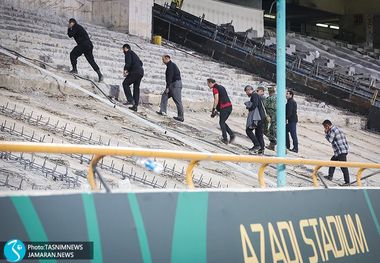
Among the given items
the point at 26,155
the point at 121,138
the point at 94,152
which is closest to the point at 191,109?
the point at 121,138

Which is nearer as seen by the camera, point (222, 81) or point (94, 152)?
point (94, 152)

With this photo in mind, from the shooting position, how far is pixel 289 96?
601 inches

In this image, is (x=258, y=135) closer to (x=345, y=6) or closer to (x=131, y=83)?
(x=131, y=83)

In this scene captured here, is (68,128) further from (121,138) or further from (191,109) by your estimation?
(191,109)

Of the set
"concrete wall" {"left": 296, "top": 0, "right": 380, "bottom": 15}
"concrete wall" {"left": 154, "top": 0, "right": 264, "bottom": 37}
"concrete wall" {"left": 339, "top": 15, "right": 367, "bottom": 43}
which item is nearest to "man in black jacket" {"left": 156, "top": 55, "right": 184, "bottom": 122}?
"concrete wall" {"left": 154, "top": 0, "right": 264, "bottom": 37}

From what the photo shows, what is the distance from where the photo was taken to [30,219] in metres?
3.69

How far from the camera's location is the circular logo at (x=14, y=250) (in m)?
3.62

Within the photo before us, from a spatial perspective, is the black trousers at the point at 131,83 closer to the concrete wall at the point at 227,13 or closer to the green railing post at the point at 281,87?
the green railing post at the point at 281,87

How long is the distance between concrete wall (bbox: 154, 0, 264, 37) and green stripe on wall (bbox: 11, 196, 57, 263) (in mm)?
30739

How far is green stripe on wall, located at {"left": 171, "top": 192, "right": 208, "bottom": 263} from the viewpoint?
14.8 ft

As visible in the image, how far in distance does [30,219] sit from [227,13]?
110ft

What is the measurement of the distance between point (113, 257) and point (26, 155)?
15.5 ft

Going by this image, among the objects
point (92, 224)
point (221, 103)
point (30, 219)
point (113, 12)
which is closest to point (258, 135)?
point (221, 103)

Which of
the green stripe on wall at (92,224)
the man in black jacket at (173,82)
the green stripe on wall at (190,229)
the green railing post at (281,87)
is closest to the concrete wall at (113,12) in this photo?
the man in black jacket at (173,82)
